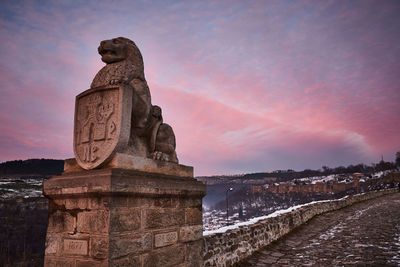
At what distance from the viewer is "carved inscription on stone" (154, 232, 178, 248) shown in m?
2.62

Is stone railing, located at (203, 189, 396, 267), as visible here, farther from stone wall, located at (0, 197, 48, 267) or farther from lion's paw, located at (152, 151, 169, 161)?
stone wall, located at (0, 197, 48, 267)

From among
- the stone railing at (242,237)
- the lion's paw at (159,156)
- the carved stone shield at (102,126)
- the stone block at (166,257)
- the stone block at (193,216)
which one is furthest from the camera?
the stone railing at (242,237)

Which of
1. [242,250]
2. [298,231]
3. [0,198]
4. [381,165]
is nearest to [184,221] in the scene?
[242,250]

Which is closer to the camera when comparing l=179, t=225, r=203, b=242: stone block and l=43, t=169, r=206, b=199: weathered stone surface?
l=43, t=169, r=206, b=199: weathered stone surface

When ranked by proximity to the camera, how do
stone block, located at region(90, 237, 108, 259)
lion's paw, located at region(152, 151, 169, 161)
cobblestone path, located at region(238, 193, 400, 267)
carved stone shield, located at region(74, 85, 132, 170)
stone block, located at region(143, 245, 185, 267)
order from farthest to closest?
cobblestone path, located at region(238, 193, 400, 267) < lion's paw, located at region(152, 151, 169, 161) < stone block, located at region(143, 245, 185, 267) < carved stone shield, located at region(74, 85, 132, 170) < stone block, located at region(90, 237, 108, 259)

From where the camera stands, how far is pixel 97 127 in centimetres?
246

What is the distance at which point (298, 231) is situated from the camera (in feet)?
29.5

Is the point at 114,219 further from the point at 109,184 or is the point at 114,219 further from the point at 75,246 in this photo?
the point at 75,246

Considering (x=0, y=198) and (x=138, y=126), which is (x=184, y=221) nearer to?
(x=138, y=126)

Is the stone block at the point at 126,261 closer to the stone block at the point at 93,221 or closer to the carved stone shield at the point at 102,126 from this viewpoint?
the stone block at the point at 93,221

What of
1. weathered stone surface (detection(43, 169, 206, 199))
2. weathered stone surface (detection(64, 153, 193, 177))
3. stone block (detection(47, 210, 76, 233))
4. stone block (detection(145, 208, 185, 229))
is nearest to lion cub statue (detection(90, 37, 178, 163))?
weathered stone surface (detection(64, 153, 193, 177))

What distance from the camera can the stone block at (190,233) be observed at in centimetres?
297

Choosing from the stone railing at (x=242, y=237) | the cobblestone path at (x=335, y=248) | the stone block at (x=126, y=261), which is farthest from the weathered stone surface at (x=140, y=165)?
the cobblestone path at (x=335, y=248)

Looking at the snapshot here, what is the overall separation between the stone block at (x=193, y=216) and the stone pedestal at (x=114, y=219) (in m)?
0.15
